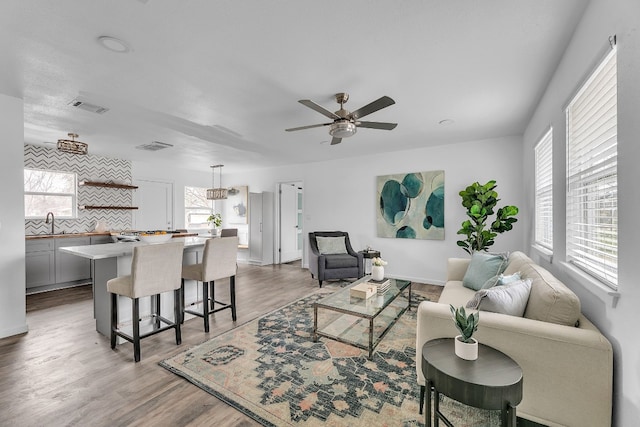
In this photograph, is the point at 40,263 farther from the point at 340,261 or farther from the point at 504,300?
the point at 504,300

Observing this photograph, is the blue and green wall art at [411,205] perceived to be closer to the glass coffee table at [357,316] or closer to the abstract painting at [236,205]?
the glass coffee table at [357,316]

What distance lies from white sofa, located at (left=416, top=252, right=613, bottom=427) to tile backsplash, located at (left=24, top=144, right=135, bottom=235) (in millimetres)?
6568

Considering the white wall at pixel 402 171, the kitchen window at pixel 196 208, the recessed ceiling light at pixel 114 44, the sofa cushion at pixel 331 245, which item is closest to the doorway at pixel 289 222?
the white wall at pixel 402 171

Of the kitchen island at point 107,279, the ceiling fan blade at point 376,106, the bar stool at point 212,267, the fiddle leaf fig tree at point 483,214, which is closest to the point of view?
the ceiling fan blade at point 376,106

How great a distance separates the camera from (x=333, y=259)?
4.95 metres

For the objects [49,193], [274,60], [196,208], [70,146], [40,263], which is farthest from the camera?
[196,208]

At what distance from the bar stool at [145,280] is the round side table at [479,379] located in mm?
2293

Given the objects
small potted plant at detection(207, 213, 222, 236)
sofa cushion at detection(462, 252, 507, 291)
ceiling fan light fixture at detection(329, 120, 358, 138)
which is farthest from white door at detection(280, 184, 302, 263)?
sofa cushion at detection(462, 252, 507, 291)

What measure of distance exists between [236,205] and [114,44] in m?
5.82

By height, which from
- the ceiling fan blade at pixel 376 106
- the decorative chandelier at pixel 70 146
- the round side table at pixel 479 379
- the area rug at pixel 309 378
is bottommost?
the area rug at pixel 309 378

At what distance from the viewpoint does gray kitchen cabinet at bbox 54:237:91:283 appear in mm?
4809

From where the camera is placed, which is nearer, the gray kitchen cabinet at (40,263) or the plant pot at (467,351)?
the plant pot at (467,351)

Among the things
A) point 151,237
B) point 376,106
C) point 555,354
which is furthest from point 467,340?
point 151,237

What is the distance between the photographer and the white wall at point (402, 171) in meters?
4.54
